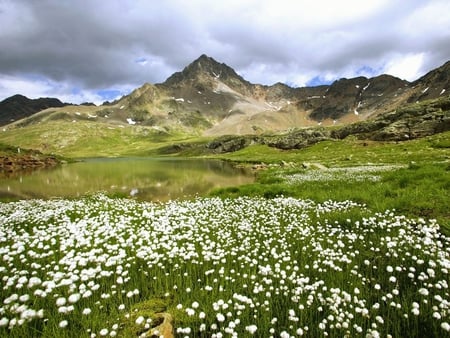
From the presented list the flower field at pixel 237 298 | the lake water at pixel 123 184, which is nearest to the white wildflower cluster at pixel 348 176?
the lake water at pixel 123 184

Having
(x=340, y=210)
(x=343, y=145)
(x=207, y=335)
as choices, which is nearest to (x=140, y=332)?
(x=207, y=335)

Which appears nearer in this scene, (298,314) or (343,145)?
(298,314)

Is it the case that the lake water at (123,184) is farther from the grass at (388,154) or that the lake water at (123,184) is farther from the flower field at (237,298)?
the grass at (388,154)

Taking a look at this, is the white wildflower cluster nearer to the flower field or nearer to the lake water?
the lake water

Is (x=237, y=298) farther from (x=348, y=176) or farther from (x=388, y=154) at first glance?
(x=388, y=154)

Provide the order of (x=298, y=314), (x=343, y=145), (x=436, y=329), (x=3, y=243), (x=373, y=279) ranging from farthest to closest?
1. (x=343, y=145)
2. (x=3, y=243)
3. (x=373, y=279)
4. (x=298, y=314)
5. (x=436, y=329)

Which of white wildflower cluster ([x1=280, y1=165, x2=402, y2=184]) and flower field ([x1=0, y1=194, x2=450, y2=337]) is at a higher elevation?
flower field ([x1=0, y1=194, x2=450, y2=337])

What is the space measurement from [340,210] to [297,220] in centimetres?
239

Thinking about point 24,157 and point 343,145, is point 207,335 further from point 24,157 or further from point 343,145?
point 343,145

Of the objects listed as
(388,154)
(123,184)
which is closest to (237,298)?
A: (123,184)

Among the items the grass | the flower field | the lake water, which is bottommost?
the lake water

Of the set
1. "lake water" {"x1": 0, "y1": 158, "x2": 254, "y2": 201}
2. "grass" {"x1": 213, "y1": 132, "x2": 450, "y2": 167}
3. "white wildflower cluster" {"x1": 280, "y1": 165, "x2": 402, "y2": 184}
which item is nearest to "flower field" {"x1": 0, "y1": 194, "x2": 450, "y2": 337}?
"white wildflower cluster" {"x1": 280, "y1": 165, "x2": 402, "y2": 184}

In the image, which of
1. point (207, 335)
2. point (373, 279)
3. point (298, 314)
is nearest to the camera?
Answer: point (207, 335)

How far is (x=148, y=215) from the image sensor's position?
12609 mm
